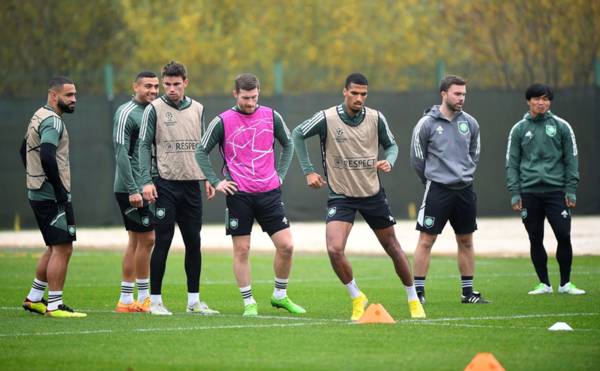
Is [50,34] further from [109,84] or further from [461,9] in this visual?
[461,9]

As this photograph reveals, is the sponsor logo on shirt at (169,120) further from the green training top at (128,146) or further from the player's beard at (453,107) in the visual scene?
the player's beard at (453,107)

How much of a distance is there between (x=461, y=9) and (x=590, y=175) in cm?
1179

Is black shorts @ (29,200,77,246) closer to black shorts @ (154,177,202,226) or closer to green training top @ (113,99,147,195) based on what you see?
green training top @ (113,99,147,195)

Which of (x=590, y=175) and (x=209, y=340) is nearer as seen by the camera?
(x=209, y=340)

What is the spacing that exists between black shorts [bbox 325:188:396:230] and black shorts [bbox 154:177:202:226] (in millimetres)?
1364

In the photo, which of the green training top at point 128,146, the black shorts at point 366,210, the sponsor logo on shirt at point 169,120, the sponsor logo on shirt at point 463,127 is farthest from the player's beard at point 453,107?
the green training top at point 128,146

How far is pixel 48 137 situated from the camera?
12352mm

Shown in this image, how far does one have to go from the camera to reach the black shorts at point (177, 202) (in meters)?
12.6

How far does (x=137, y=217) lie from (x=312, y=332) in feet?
9.55

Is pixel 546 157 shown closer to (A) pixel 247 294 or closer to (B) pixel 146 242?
(A) pixel 247 294

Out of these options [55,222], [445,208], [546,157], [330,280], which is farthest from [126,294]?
[546,157]

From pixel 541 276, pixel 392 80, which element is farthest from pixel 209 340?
pixel 392 80

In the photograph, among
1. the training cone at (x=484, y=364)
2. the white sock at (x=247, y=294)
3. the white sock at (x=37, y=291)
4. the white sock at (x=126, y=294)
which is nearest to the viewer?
the training cone at (x=484, y=364)

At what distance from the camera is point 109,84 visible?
96.8 feet
